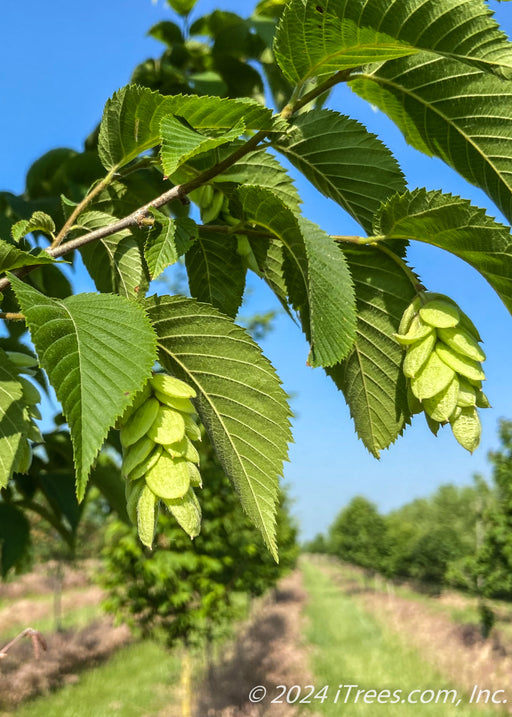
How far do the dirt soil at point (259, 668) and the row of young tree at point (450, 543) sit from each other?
607 centimetres

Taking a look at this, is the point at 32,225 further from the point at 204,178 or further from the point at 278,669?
the point at 278,669

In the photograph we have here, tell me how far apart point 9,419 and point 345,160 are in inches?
23.7

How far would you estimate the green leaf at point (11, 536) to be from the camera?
172cm

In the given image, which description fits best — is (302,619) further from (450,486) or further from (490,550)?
(450,486)

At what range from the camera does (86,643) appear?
17.8 m

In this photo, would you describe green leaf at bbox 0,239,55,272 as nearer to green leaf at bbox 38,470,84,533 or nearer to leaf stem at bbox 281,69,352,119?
leaf stem at bbox 281,69,352,119

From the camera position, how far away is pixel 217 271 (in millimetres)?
930

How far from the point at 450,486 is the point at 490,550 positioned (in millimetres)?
40942

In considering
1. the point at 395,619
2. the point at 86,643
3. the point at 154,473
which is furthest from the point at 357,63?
the point at 395,619

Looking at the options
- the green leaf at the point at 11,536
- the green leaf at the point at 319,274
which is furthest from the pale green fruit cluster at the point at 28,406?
the green leaf at the point at 11,536

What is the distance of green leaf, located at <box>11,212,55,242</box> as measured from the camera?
826 millimetres

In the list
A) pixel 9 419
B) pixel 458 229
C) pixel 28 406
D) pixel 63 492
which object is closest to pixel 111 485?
pixel 63 492

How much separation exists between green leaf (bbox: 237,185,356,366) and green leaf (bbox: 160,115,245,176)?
3.8 inches

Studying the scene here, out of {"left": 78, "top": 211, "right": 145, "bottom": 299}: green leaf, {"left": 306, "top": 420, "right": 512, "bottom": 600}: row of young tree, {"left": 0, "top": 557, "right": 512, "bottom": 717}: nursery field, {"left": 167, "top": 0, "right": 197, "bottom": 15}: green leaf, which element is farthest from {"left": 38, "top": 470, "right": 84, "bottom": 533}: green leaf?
{"left": 306, "top": 420, "right": 512, "bottom": 600}: row of young tree
